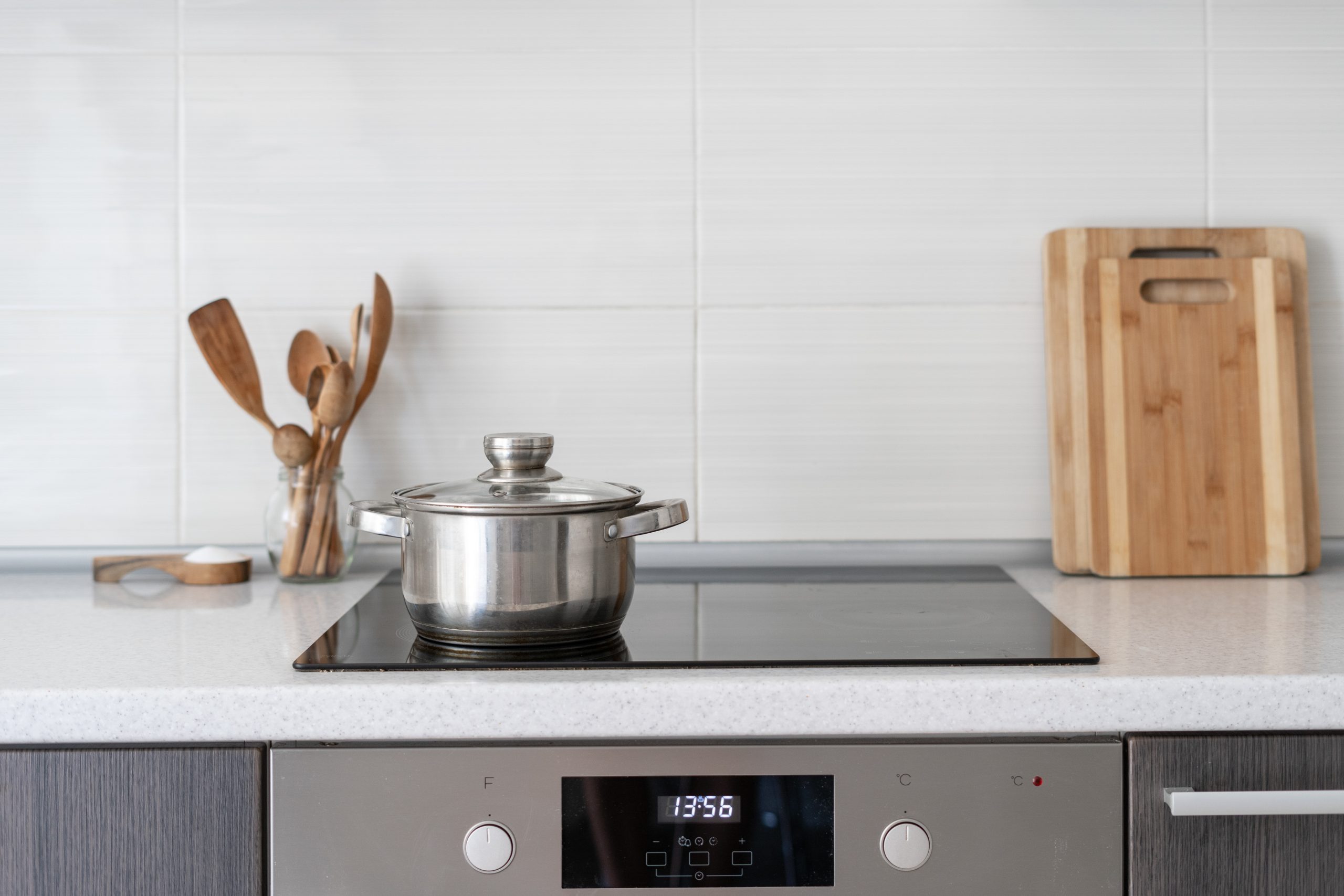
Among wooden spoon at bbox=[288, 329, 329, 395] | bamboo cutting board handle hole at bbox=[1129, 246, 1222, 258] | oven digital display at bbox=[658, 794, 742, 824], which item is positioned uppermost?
bamboo cutting board handle hole at bbox=[1129, 246, 1222, 258]

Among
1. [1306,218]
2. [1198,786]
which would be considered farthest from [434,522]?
[1306,218]

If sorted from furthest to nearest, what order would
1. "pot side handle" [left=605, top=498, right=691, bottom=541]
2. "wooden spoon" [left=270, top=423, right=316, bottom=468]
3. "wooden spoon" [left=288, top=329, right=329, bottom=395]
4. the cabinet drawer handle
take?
"wooden spoon" [left=288, top=329, right=329, bottom=395], "wooden spoon" [left=270, top=423, right=316, bottom=468], "pot side handle" [left=605, top=498, right=691, bottom=541], the cabinet drawer handle

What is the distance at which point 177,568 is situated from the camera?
3.90 feet

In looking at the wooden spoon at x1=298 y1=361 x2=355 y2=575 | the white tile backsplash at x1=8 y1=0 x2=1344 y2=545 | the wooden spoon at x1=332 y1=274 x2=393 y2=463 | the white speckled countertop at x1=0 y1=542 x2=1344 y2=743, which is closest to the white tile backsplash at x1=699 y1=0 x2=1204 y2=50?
the white tile backsplash at x1=8 y1=0 x2=1344 y2=545

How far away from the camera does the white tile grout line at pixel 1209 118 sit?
1.29 m

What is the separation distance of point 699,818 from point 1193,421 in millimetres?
803

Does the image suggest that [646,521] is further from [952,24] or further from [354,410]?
[952,24]

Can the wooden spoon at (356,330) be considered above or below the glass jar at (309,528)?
above

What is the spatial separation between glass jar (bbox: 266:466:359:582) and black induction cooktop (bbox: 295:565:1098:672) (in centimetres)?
7

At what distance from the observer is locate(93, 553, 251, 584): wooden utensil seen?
1181mm

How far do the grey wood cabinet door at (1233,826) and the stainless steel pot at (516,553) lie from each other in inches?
16.3

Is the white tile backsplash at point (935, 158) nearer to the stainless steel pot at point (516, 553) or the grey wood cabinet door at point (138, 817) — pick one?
the stainless steel pot at point (516, 553)

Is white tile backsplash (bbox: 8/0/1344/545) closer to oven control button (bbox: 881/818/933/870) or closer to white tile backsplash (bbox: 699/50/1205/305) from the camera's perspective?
white tile backsplash (bbox: 699/50/1205/305)

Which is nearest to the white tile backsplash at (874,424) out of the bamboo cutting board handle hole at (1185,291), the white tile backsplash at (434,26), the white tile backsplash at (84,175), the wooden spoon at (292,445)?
the bamboo cutting board handle hole at (1185,291)
